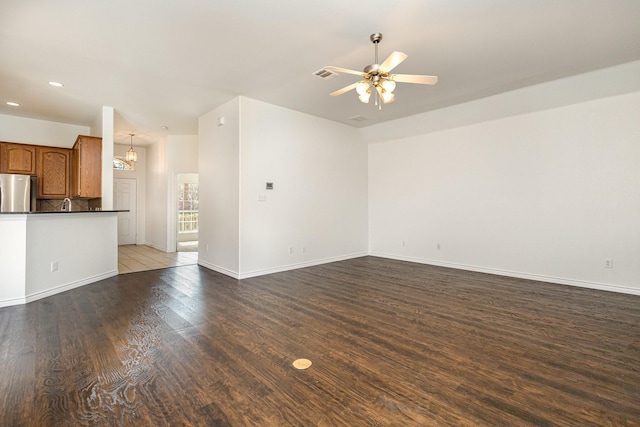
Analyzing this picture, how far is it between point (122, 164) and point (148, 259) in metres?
3.69

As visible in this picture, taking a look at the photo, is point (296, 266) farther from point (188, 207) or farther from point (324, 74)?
point (188, 207)

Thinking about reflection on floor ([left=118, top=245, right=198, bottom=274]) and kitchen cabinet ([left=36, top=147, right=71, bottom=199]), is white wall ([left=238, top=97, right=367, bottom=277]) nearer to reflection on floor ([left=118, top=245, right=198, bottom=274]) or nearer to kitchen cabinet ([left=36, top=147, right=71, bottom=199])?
reflection on floor ([left=118, top=245, right=198, bottom=274])

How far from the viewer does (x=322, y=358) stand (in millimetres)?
2312

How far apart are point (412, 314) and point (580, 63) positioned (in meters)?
3.60

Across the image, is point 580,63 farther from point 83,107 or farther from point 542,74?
point 83,107

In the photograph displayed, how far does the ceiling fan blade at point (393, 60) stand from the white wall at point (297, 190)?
2.73 metres

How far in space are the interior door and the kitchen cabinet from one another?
2.68m

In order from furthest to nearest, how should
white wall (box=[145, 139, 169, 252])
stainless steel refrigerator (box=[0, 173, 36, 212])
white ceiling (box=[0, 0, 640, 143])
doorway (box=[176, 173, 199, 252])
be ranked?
1. doorway (box=[176, 173, 199, 252])
2. white wall (box=[145, 139, 169, 252])
3. stainless steel refrigerator (box=[0, 173, 36, 212])
4. white ceiling (box=[0, 0, 640, 143])

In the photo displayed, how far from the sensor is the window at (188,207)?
953 cm

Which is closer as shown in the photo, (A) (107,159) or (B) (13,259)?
(B) (13,259)

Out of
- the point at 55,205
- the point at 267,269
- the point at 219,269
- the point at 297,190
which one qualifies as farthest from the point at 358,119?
the point at 55,205

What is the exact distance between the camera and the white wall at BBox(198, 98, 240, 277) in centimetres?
489

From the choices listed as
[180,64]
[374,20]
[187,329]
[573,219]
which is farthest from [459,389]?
[180,64]

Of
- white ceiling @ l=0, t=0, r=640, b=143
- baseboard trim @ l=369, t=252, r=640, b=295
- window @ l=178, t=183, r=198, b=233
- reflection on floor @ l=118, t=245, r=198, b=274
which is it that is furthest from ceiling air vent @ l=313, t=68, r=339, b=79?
window @ l=178, t=183, r=198, b=233
